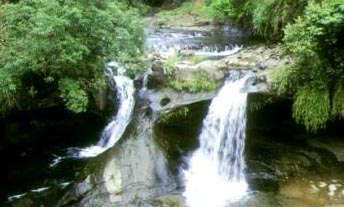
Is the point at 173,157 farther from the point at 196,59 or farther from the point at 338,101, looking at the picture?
the point at 338,101

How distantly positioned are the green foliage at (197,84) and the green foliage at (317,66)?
1655 millimetres

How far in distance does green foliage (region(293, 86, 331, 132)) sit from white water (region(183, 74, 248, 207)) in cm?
107

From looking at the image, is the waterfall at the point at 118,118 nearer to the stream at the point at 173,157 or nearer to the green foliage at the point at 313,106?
the stream at the point at 173,157

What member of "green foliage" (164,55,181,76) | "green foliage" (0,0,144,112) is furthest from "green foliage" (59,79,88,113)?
"green foliage" (164,55,181,76)

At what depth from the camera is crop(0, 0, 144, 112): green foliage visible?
24.7ft

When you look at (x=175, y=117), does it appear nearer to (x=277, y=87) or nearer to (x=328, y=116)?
(x=277, y=87)

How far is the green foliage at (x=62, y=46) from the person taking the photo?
754 cm

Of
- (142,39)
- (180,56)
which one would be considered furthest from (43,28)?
(180,56)

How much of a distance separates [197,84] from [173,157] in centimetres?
167

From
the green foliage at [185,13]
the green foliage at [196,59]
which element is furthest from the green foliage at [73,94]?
the green foliage at [185,13]

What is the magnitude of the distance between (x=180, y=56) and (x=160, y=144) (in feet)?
9.43

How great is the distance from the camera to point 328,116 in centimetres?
829

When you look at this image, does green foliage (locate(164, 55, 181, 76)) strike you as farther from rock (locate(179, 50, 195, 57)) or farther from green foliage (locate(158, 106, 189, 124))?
green foliage (locate(158, 106, 189, 124))

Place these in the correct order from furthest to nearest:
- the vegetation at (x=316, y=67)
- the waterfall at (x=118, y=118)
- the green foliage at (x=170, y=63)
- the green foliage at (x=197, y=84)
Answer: the green foliage at (x=170, y=63) < the green foliage at (x=197, y=84) < the waterfall at (x=118, y=118) < the vegetation at (x=316, y=67)
